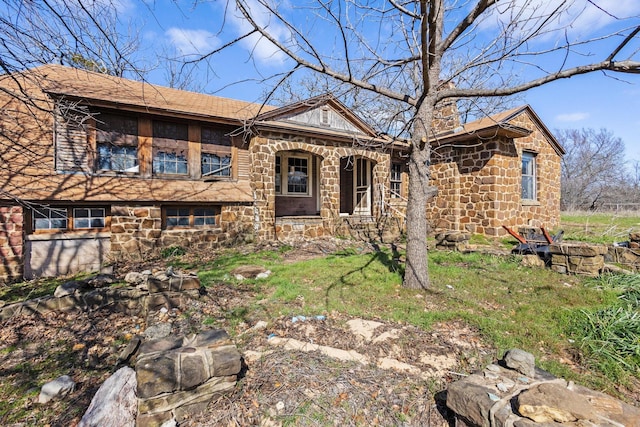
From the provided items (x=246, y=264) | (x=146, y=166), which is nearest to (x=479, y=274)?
(x=246, y=264)

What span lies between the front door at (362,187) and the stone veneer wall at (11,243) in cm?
1013

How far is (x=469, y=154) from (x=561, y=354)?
9.06 metres

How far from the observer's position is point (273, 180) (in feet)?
31.5

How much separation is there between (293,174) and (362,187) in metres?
2.99

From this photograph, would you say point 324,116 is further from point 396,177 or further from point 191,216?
point 191,216

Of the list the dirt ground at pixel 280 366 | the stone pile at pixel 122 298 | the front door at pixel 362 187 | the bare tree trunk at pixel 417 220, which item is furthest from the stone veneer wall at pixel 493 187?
the stone pile at pixel 122 298

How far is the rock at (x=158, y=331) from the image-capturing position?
3506 millimetres

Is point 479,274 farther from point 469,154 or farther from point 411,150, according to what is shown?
point 469,154

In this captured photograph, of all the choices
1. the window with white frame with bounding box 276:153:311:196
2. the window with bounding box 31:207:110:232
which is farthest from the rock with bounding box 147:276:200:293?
the window with white frame with bounding box 276:153:311:196

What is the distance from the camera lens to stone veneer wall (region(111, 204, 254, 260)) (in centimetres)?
736

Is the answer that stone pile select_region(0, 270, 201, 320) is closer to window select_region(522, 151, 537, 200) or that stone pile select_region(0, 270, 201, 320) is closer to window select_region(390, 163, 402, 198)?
window select_region(390, 163, 402, 198)

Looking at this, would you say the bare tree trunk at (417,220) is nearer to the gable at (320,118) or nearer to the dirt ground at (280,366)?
the dirt ground at (280,366)

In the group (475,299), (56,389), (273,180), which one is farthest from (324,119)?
(56,389)

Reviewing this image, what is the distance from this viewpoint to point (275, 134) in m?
9.55
